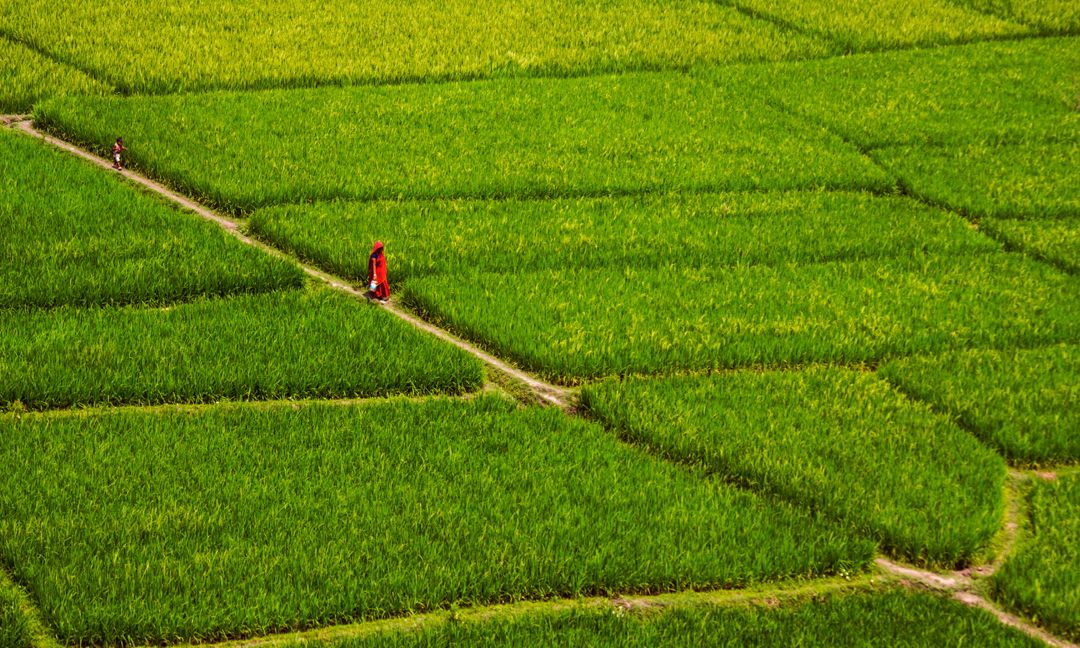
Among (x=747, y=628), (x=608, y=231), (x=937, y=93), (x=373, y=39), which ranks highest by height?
(x=373, y=39)

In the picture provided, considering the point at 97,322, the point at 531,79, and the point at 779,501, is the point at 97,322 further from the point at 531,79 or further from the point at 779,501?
the point at 531,79

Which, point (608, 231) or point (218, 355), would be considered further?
point (608, 231)

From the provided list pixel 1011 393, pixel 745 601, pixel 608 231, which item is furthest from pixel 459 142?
pixel 745 601

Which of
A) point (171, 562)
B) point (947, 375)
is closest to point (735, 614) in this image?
point (171, 562)

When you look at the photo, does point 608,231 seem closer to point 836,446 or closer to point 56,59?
point 836,446

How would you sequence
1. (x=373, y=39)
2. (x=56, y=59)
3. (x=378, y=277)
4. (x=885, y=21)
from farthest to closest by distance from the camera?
1. (x=885, y=21)
2. (x=373, y=39)
3. (x=56, y=59)
4. (x=378, y=277)

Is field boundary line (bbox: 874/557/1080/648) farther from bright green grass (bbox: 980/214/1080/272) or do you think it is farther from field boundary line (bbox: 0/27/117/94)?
field boundary line (bbox: 0/27/117/94)
